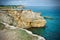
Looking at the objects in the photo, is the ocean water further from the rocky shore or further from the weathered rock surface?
the weathered rock surface

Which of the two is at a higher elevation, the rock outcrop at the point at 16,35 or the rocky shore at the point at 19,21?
the rocky shore at the point at 19,21

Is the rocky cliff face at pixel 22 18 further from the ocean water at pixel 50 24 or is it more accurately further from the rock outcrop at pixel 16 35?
the rock outcrop at pixel 16 35

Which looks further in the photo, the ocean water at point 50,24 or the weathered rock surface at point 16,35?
the ocean water at point 50,24

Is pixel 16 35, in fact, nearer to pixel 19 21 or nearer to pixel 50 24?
pixel 19 21

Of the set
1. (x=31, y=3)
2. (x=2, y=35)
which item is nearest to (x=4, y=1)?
(x=31, y=3)

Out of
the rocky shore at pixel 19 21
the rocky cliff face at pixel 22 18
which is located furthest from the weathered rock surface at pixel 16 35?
the rocky cliff face at pixel 22 18

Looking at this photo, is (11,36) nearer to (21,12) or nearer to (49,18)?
(21,12)

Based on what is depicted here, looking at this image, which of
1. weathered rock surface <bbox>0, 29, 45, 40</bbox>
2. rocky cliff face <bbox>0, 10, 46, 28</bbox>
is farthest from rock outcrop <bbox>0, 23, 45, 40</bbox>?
rocky cliff face <bbox>0, 10, 46, 28</bbox>
